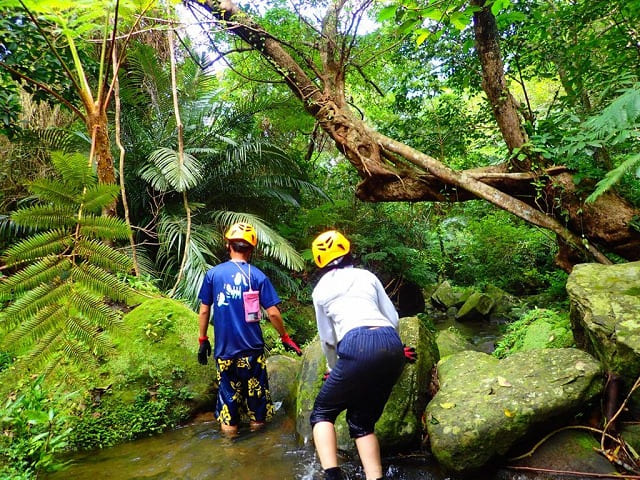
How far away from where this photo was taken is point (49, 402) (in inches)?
129

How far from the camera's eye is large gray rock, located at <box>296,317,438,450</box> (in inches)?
135

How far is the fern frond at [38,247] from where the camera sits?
1499 millimetres

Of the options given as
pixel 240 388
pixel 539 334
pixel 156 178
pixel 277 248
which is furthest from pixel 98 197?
pixel 156 178

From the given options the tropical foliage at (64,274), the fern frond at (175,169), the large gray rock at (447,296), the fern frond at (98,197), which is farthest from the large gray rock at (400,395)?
the large gray rock at (447,296)

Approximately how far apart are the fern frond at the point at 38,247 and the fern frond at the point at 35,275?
31mm

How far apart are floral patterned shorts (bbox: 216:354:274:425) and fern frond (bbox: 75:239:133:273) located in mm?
2577

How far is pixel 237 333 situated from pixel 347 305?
4.94ft

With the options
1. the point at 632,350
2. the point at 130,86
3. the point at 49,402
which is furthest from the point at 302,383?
the point at 130,86

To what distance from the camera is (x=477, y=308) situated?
11.2m

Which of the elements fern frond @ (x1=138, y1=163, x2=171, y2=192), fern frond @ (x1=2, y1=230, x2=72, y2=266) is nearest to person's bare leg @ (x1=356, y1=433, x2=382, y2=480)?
fern frond @ (x1=2, y1=230, x2=72, y2=266)

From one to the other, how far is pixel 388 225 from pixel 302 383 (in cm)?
697

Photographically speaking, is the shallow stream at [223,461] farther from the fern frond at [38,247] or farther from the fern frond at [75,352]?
the fern frond at [38,247]

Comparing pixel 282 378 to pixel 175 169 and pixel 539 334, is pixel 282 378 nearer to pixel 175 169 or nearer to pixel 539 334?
pixel 539 334

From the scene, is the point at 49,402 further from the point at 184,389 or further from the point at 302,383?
the point at 302,383
